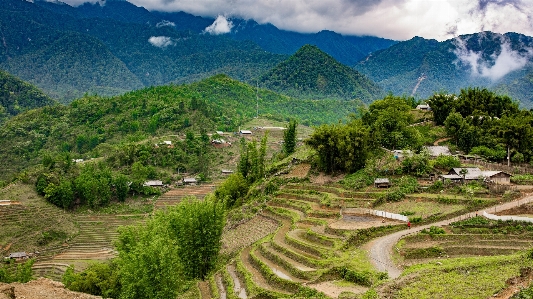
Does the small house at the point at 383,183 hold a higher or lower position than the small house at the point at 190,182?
higher

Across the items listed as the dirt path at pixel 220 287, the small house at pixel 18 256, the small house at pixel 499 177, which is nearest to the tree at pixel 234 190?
the small house at pixel 18 256

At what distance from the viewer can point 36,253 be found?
44.7 m

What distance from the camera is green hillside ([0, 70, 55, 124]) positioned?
112812 mm

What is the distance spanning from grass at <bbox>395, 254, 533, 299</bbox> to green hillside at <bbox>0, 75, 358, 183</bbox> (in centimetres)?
6031

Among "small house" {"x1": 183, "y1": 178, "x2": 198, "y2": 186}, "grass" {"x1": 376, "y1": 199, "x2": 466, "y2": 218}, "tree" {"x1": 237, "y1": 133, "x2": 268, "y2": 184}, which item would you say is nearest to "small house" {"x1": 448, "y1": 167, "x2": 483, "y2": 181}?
"grass" {"x1": 376, "y1": 199, "x2": 466, "y2": 218}

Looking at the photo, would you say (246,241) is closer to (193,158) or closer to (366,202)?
(366,202)

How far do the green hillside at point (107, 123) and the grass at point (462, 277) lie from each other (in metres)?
60.3

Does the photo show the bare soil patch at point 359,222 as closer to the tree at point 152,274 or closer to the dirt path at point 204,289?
the dirt path at point 204,289

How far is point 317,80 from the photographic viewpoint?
13488 cm

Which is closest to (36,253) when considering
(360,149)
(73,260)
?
(73,260)

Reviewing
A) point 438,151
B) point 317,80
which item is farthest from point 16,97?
point 438,151

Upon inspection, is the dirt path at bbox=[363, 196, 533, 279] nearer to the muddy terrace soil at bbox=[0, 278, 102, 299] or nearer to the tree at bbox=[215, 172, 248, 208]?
the muddy terrace soil at bbox=[0, 278, 102, 299]

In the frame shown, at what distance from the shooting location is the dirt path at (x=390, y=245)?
21.9 m

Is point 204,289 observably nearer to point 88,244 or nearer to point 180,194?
point 88,244
